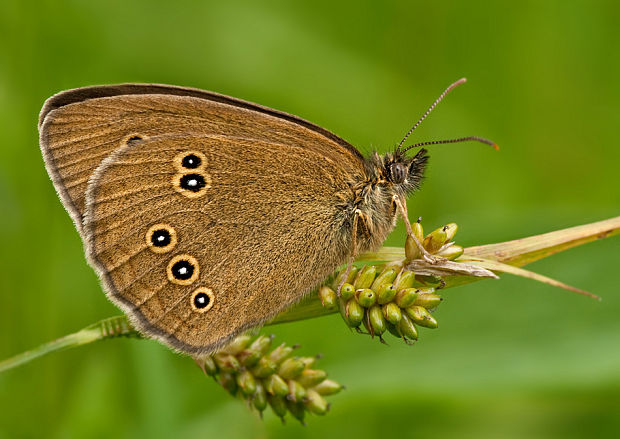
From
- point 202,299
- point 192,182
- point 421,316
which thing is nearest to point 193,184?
point 192,182

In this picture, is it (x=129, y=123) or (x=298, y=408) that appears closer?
(x=298, y=408)

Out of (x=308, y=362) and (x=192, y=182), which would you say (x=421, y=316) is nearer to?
(x=308, y=362)

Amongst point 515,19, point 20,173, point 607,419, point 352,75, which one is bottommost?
point 607,419

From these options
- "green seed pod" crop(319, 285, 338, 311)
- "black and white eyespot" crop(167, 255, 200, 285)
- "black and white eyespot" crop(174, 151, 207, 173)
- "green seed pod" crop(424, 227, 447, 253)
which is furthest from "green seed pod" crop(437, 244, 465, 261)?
"black and white eyespot" crop(174, 151, 207, 173)

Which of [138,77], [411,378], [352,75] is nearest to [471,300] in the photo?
[411,378]

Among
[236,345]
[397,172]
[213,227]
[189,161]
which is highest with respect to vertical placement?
[397,172]

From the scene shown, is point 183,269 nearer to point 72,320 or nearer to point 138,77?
point 72,320

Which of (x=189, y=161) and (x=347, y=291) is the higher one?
(x=189, y=161)
